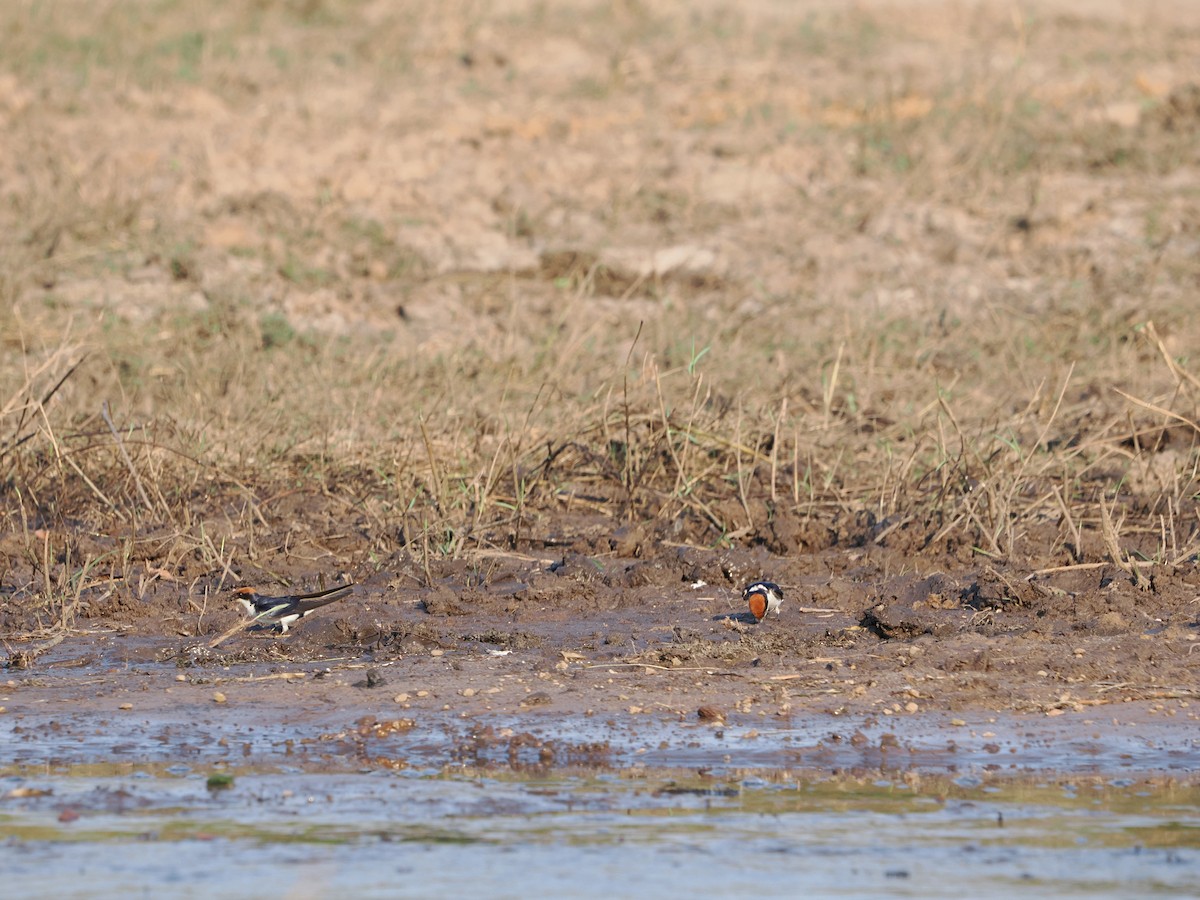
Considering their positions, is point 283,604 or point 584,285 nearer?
point 283,604

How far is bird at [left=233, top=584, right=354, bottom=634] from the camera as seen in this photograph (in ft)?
16.4

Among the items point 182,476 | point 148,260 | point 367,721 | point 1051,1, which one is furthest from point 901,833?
point 1051,1

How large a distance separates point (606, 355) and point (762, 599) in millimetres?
3472

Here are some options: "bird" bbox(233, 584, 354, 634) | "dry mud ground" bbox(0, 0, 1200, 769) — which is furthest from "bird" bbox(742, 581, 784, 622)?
"bird" bbox(233, 584, 354, 634)

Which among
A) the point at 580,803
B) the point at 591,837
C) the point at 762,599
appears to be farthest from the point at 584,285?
the point at 591,837

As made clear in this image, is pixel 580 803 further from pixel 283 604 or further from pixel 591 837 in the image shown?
pixel 283 604

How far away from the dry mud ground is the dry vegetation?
0.10 ft

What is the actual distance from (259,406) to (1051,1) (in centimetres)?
971

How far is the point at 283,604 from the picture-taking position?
5035 millimetres

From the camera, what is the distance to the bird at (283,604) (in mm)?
4992

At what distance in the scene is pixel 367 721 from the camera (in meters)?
4.13

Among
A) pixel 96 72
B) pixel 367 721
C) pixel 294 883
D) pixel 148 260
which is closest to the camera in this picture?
pixel 294 883

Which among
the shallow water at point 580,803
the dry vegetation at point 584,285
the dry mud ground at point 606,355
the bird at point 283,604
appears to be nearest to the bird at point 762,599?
the dry mud ground at point 606,355

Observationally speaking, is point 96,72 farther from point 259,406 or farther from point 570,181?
point 259,406
